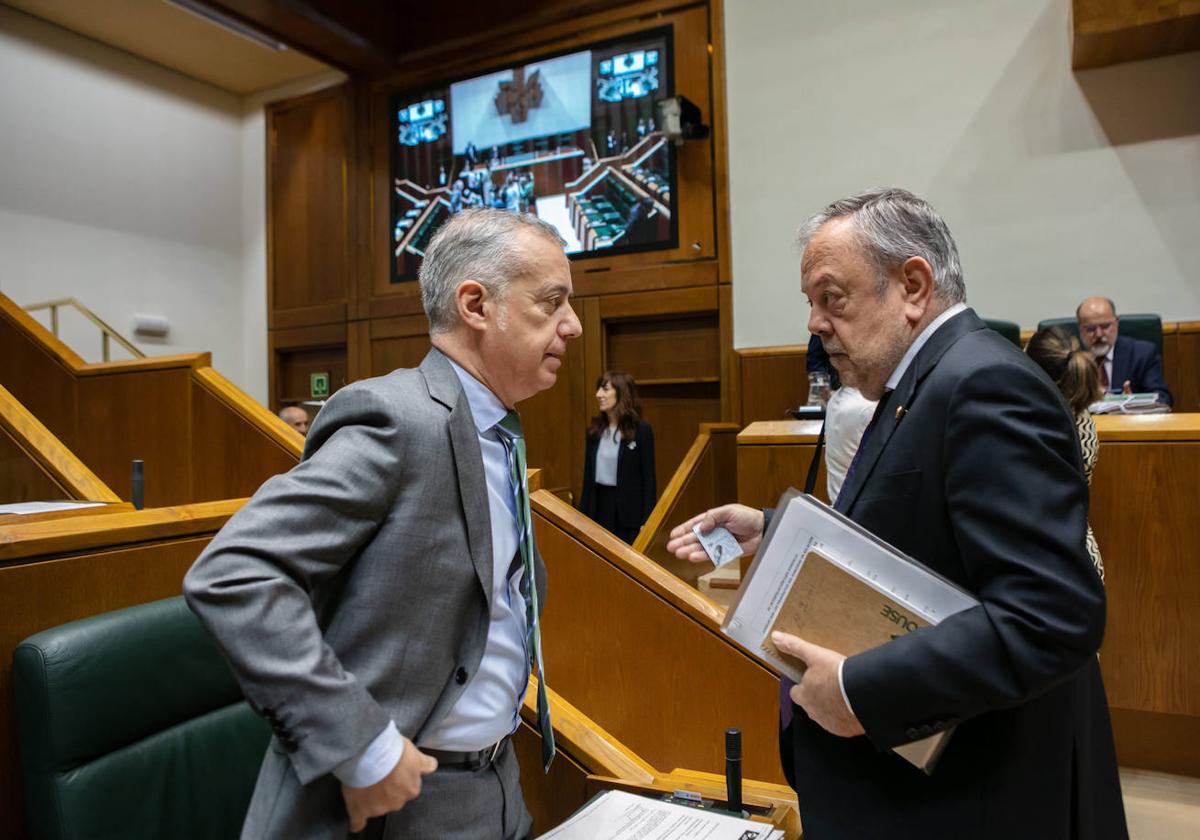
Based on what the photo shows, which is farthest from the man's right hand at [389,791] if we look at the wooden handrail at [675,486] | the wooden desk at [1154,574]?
the wooden handrail at [675,486]

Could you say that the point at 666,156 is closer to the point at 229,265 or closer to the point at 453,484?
the point at 229,265

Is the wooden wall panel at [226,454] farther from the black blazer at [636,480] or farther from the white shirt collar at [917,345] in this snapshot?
the white shirt collar at [917,345]

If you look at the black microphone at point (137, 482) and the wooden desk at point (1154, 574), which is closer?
the black microphone at point (137, 482)

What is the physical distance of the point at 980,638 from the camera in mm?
828

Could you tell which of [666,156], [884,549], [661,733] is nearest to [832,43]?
[666,156]

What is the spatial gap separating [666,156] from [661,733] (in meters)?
4.63

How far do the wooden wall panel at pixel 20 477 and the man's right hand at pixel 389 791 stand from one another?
6.67 ft

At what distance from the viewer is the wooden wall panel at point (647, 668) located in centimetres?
226

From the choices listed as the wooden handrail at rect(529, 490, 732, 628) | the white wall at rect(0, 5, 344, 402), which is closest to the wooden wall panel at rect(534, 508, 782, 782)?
the wooden handrail at rect(529, 490, 732, 628)

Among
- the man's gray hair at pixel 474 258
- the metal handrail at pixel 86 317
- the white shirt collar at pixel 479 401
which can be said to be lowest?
the white shirt collar at pixel 479 401

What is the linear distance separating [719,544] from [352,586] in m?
0.61

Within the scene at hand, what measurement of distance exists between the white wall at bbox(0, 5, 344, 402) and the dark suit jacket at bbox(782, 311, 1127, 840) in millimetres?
7281

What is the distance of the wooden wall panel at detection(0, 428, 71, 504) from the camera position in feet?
7.89

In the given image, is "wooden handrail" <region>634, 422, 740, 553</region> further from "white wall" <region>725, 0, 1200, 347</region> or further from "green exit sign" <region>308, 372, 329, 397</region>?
"green exit sign" <region>308, 372, 329, 397</region>
